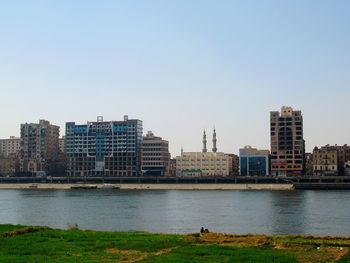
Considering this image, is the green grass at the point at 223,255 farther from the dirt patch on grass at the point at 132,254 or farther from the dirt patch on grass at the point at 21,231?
the dirt patch on grass at the point at 21,231

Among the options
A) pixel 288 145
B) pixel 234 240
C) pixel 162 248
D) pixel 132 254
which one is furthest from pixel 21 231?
pixel 288 145

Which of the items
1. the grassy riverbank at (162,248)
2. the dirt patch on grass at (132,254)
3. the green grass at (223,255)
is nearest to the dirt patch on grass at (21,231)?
the grassy riverbank at (162,248)

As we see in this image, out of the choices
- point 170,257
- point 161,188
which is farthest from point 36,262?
point 161,188

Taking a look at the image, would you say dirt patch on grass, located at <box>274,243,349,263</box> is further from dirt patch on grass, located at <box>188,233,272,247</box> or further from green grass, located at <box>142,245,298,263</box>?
dirt patch on grass, located at <box>188,233,272,247</box>

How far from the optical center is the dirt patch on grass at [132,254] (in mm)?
23578

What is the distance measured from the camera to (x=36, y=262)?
73.5ft

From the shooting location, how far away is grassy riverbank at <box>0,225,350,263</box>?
23266 millimetres

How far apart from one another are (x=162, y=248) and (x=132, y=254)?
7.20ft

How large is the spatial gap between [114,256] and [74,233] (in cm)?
917

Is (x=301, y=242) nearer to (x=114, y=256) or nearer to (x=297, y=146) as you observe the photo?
(x=114, y=256)

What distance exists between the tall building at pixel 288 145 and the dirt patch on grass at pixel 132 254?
17389cm

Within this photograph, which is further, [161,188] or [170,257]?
[161,188]

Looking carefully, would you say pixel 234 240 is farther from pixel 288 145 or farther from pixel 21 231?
pixel 288 145

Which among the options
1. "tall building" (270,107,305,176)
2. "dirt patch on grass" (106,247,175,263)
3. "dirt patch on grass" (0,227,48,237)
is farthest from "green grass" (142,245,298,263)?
"tall building" (270,107,305,176)
